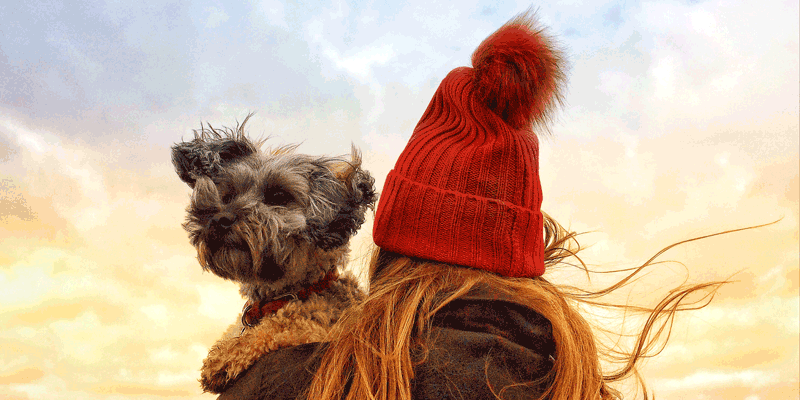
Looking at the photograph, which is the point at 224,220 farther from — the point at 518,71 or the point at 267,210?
the point at 518,71

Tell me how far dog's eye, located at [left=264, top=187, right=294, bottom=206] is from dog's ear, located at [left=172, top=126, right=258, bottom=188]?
13.5 inches

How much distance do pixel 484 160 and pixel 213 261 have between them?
174 centimetres

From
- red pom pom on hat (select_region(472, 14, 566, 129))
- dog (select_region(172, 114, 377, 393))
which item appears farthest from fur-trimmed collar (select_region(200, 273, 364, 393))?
red pom pom on hat (select_region(472, 14, 566, 129))

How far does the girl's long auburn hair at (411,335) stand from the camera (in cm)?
232

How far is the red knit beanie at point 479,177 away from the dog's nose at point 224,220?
86 cm

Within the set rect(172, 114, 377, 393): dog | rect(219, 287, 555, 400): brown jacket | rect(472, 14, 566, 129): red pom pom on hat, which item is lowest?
rect(219, 287, 555, 400): brown jacket

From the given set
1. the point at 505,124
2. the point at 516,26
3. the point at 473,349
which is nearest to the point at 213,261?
the point at 473,349

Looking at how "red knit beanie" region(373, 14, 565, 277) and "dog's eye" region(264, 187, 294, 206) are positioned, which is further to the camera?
"dog's eye" region(264, 187, 294, 206)

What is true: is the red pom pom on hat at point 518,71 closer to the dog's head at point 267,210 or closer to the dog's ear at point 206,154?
the dog's head at point 267,210

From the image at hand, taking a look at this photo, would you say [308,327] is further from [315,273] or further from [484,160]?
[484,160]

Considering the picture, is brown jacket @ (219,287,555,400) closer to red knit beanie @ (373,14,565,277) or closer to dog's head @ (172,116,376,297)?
red knit beanie @ (373,14,565,277)

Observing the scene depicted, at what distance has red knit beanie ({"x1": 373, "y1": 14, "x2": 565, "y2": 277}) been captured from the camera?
266cm

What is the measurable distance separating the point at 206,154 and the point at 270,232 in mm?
653

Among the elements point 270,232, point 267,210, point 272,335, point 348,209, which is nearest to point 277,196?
point 267,210
